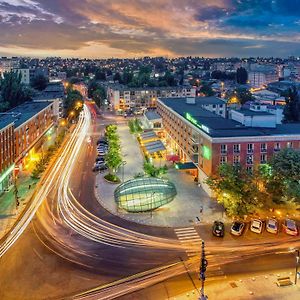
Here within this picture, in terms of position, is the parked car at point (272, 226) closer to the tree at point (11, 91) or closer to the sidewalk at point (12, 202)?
the sidewalk at point (12, 202)

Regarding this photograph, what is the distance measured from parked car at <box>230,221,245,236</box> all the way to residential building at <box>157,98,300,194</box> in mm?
12676

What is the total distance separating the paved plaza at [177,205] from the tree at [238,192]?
2.74 m

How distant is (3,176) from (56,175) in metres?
11.4

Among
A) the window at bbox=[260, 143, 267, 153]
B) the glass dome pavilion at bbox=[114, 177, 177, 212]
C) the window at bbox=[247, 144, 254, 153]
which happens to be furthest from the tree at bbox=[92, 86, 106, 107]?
the glass dome pavilion at bbox=[114, 177, 177, 212]

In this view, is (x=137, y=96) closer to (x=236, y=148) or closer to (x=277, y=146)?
(x=236, y=148)

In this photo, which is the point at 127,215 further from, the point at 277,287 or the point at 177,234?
the point at 277,287

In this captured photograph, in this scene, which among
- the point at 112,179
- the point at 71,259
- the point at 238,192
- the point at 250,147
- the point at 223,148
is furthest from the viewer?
the point at 112,179

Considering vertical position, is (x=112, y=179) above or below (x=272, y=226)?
above

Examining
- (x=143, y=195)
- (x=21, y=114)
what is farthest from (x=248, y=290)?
(x=21, y=114)

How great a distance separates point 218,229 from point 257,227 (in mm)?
4901

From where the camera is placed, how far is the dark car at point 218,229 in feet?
133

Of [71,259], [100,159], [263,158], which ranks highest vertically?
[263,158]

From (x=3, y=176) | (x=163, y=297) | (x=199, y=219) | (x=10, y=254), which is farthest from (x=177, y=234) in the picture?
(x=3, y=176)

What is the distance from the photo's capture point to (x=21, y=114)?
257 ft
